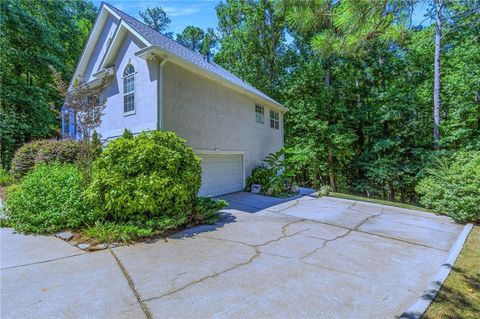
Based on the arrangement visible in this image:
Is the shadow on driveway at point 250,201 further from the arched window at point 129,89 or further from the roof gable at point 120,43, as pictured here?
the arched window at point 129,89

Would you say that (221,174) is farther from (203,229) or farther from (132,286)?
(132,286)

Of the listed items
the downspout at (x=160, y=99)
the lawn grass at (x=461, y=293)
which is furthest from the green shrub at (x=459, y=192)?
the downspout at (x=160, y=99)

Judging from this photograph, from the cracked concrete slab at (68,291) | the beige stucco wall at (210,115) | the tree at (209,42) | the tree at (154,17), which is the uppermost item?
the tree at (154,17)

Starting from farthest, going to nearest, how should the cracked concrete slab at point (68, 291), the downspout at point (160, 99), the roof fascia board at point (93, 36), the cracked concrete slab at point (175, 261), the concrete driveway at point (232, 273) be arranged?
the roof fascia board at point (93, 36) → the downspout at point (160, 99) → the cracked concrete slab at point (175, 261) → the concrete driveway at point (232, 273) → the cracked concrete slab at point (68, 291)

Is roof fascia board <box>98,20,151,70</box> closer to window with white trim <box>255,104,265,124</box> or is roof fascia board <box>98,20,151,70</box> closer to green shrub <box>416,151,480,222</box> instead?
window with white trim <box>255,104,265,124</box>

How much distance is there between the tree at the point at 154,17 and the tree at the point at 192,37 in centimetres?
246

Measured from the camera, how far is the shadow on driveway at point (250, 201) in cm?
→ 835

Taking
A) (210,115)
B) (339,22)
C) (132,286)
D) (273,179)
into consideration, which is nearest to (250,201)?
(273,179)

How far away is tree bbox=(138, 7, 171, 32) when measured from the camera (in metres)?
26.5

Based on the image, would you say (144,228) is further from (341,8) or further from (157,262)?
(341,8)

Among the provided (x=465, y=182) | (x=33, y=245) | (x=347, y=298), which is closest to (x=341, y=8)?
(x=347, y=298)

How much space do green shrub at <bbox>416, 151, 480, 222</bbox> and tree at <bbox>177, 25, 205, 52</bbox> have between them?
82.3 ft

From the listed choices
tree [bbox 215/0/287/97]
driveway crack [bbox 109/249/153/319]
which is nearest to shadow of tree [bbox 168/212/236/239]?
driveway crack [bbox 109/249/153/319]

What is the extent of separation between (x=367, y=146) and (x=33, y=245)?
17472mm
